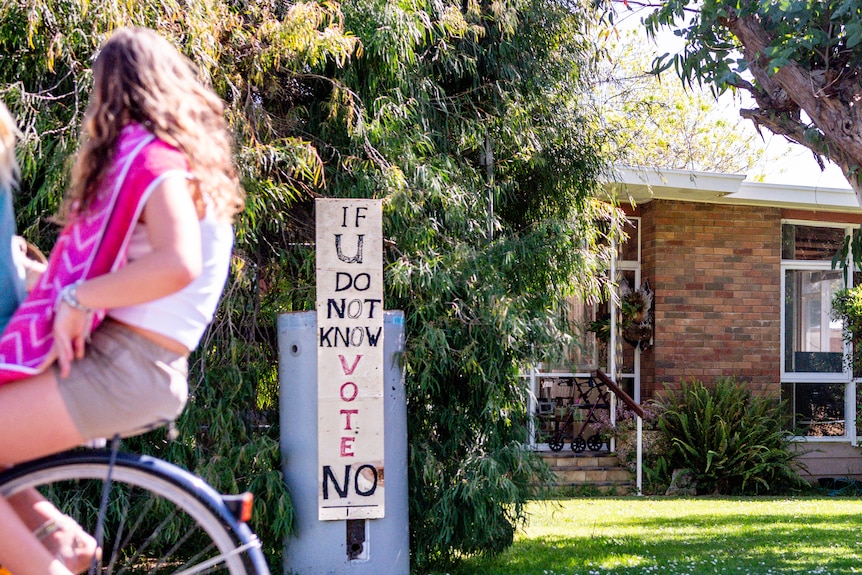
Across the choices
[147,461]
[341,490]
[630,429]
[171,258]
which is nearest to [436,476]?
[341,490]

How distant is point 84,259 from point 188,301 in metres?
0.24

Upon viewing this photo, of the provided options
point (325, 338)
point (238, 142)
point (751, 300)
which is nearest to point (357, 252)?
point (325, 338)

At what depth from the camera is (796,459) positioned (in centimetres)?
1219

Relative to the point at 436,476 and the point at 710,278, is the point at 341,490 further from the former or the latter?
the point at 710,278

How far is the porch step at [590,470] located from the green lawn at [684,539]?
84 cm

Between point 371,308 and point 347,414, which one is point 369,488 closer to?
point 347,414

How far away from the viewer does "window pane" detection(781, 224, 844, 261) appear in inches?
506

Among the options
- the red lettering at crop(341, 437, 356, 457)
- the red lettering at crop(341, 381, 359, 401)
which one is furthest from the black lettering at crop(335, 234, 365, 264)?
Result: the red lettering at crop(341, 437, 356, 457)

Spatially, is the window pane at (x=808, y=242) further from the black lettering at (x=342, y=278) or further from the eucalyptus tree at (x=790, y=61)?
the black lettering at (x=342, y=278)

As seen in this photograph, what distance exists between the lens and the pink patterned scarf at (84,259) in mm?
2057

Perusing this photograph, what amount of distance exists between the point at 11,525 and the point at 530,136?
508 cm

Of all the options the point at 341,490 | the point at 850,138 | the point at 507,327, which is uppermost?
the point at 850,138

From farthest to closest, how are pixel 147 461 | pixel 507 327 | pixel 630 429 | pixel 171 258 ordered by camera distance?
pixel 630 429
pixel 507 327
pixel 147 461
pixel 171 258

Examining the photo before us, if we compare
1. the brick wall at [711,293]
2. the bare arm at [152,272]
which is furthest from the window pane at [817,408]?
the bare arm at [152,272]
